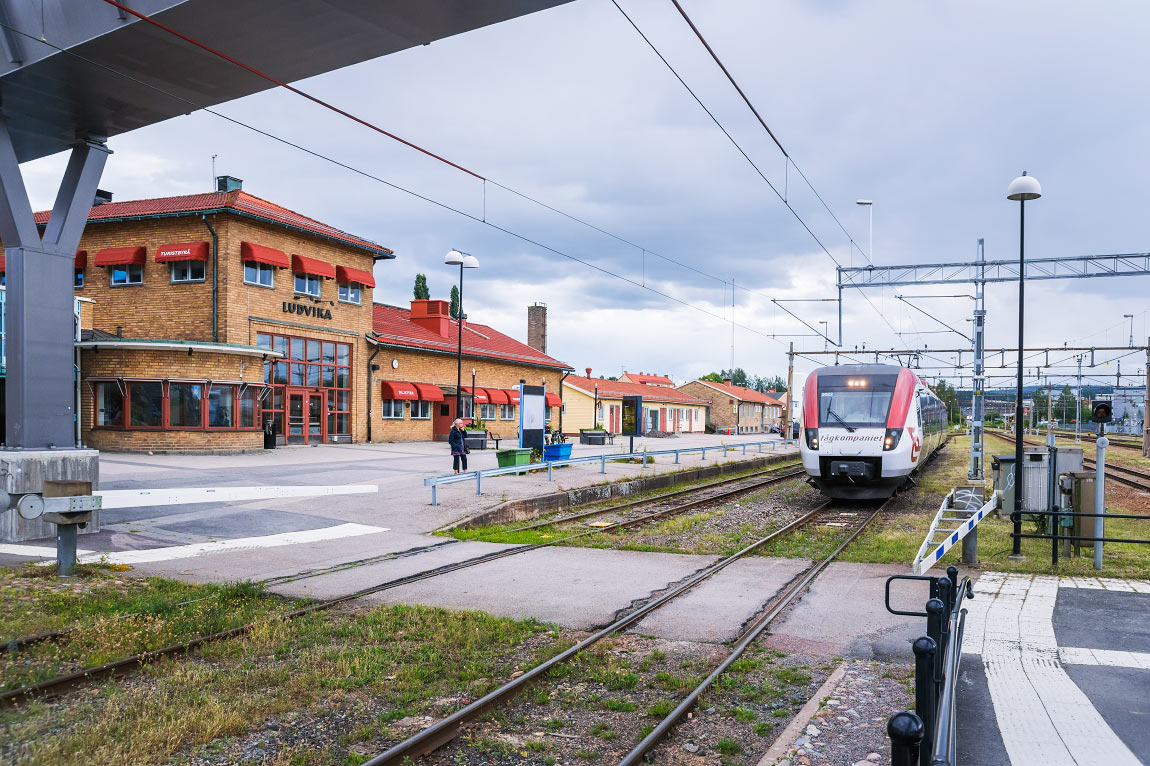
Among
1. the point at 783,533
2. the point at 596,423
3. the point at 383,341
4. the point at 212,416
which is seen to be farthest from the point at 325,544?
the point at 596,423

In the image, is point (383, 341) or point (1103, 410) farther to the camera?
point (383, 341)

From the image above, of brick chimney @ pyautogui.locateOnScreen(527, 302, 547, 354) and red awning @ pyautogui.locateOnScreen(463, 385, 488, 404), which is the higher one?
brick chimney @ pyautogui.locateOnScreen(527, 302, 547, 354)

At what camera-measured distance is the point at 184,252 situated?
94.5 ft

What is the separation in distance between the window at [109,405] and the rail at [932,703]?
27392mm

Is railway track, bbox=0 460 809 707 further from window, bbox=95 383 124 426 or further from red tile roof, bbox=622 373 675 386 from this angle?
red tile roof, bbox=622 373 675 386

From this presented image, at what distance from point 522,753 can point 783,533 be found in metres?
9.76

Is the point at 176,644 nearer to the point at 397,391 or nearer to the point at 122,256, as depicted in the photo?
the point at 122,256

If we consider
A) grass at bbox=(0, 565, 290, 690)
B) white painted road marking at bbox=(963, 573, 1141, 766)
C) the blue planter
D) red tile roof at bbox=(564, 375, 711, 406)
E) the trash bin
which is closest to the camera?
white painted road marking at bbox=(963, 573, 1141, 766)

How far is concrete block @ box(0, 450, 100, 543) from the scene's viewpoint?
10.3 m

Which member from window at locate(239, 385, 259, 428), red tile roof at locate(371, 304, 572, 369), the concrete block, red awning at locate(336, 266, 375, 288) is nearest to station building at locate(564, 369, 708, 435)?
red tile roof at locate(371, 304, 572, 369)

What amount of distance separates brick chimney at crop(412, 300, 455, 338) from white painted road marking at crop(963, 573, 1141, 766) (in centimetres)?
3668

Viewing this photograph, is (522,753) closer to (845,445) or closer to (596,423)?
(845,445)

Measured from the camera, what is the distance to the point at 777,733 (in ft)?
16.5

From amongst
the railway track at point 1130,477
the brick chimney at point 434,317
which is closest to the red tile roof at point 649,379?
the brick chimney at point 434,317
